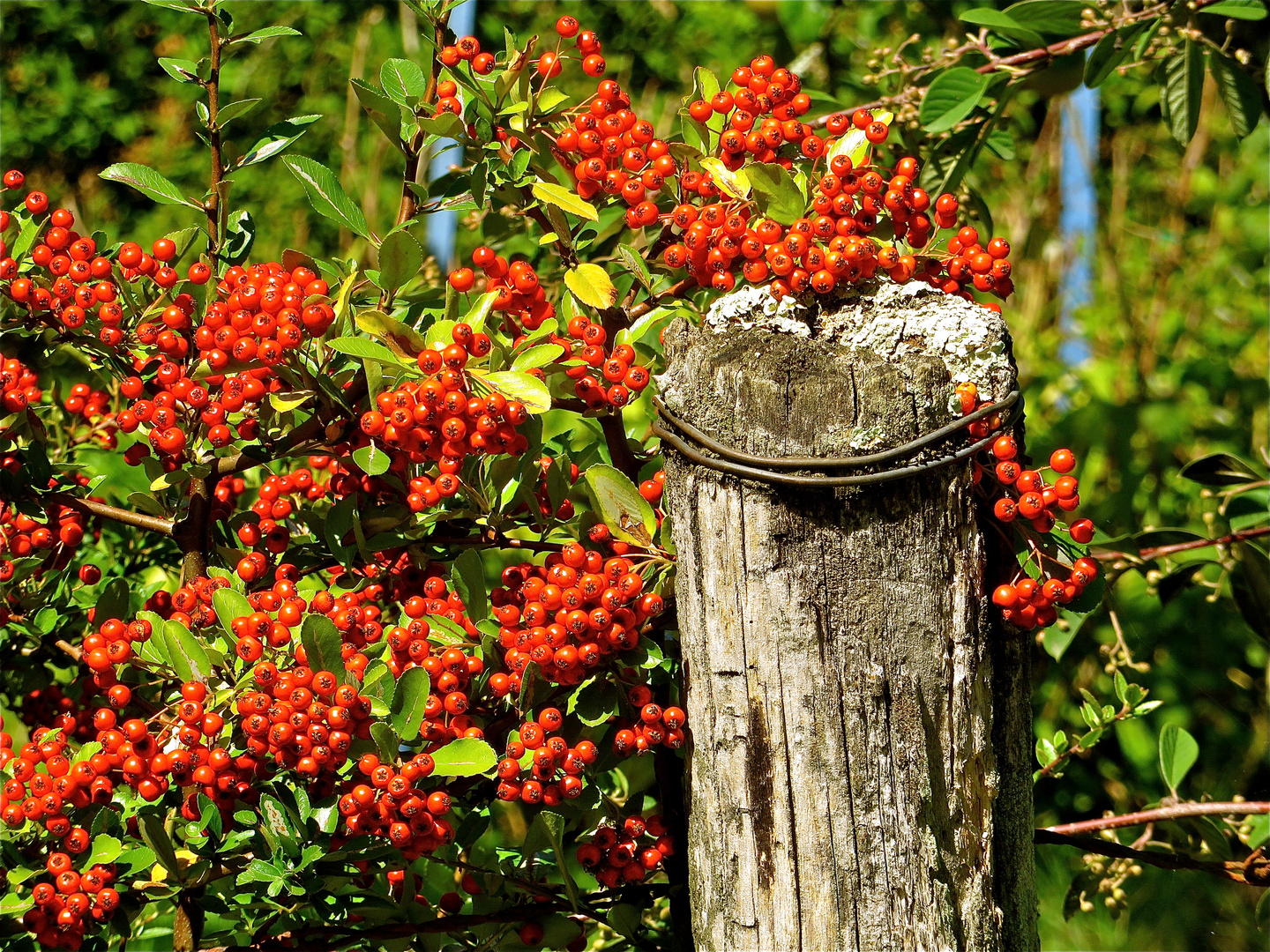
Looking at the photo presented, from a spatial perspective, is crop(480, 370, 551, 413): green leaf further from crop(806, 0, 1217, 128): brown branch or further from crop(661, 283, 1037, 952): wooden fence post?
crop(806, 0, 1217, 128): brown branch

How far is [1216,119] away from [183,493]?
5.94 metres

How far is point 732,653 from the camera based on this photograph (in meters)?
1.46

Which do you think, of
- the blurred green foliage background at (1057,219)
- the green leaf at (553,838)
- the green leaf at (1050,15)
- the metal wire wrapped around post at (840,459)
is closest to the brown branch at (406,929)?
the green leaf at (553,838)

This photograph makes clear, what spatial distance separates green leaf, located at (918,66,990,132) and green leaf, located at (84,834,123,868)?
1.88m

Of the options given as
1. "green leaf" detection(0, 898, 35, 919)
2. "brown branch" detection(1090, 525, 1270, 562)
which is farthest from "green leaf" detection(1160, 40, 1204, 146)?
"green leaf" detection(0, 898, 35, 919)

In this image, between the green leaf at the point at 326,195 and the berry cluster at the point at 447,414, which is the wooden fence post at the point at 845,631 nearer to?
the berry cluster at the point at 447,414

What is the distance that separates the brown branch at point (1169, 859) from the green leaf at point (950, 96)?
4.37 ft

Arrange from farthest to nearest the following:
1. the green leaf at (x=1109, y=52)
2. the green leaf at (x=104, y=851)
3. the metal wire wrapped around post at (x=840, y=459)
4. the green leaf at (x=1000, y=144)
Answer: the green leaf at (x=1000, y=144)
the green leaf at (x=1109, y=52)
the green leaf at (x=104, y=851)
the metal wire wrapped around post at (x=840, y=459)

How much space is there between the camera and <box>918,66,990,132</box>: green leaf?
2.29 meters

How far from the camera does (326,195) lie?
66.3 inches

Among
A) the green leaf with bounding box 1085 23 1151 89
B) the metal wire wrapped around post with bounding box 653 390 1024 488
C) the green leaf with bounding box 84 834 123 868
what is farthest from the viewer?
the green leaf with bounding box 1085 23 1151 89

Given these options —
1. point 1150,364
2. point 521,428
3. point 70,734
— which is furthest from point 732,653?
point 1150,364

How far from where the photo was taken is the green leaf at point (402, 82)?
1.68 m

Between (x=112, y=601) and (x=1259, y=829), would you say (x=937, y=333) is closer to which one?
(x=112, y=601)
